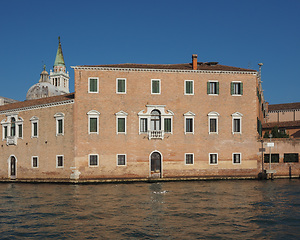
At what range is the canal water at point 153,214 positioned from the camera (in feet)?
42.8

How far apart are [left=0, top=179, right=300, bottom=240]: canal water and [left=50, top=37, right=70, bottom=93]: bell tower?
209ft

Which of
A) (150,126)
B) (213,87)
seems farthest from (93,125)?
(213,87)

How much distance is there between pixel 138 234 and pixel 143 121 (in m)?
18.5

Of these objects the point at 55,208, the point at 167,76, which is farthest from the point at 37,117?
the point at 55,208

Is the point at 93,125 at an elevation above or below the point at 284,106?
below

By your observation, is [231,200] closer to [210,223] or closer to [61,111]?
[210,223]

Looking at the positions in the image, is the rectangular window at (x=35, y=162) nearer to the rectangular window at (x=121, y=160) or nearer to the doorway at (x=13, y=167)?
the doorway at (x=13, y=167)

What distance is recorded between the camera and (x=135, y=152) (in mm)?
30562

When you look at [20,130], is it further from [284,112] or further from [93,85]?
[284,112]

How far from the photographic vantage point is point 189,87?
103ft

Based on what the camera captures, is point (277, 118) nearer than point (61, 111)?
No

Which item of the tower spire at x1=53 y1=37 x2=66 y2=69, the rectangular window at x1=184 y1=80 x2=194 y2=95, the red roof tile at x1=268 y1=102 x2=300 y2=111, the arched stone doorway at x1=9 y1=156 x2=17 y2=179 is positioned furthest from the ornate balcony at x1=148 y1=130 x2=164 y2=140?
the tower spire at x1=53 y1=37 x2=66 y2=69

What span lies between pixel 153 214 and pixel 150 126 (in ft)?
50.1

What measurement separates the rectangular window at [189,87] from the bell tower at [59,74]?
57.6 metres
